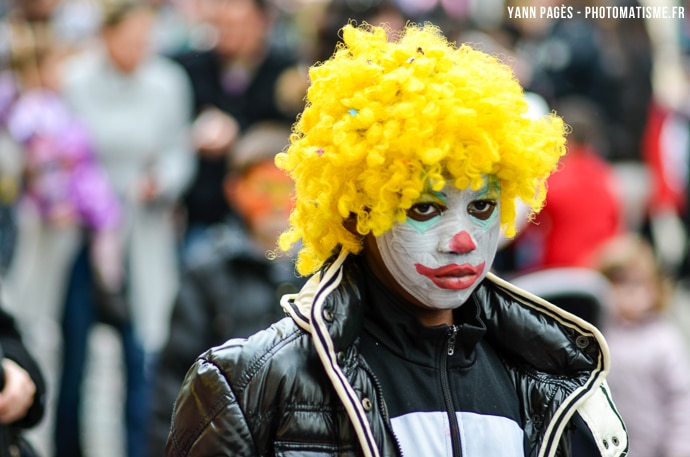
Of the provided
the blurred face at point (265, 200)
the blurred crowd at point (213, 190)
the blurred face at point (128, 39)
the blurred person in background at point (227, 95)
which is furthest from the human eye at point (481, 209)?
the blurred face at point (128, 39)

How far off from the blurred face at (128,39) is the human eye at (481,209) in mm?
5318

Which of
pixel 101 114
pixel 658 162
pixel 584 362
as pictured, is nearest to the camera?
pixel 584 362

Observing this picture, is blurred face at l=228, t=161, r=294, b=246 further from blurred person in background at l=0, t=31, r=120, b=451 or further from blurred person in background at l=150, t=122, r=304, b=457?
blurred person in background at l=0, t=31, r=120, b=451

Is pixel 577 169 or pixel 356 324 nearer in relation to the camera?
pixel 356 324

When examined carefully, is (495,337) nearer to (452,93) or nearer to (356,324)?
(356,324)

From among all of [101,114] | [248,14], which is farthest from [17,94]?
[248,14]

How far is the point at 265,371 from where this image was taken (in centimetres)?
316

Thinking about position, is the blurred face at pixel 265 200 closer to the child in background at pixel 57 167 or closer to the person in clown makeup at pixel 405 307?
the child in background at pixel 57 167

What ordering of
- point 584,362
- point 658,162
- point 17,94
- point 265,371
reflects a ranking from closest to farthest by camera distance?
1. point 265,371
2. point 584,362
3. point 17,94
4. point 658,162

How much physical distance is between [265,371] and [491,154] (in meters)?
0.71

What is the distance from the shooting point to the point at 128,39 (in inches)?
327

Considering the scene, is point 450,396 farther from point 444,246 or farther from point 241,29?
point 241,29

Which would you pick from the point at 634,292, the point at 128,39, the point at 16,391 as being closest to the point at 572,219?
the point at 634,292

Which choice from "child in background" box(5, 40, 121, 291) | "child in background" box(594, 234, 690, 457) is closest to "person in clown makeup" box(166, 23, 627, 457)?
"child in background" box(594, 234, 690, 457)
